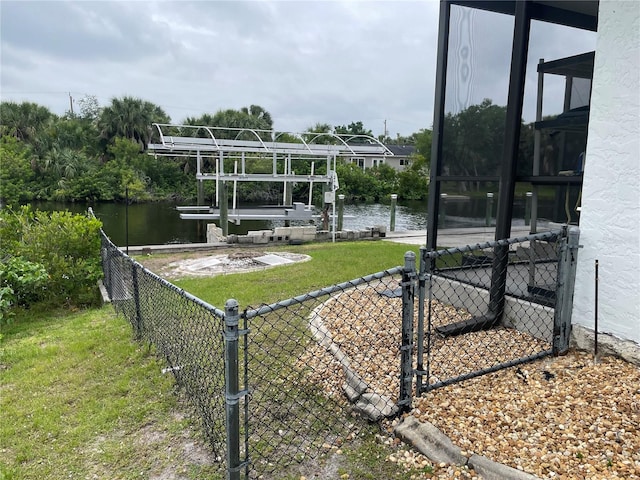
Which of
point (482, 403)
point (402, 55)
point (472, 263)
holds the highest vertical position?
point (402, 55)

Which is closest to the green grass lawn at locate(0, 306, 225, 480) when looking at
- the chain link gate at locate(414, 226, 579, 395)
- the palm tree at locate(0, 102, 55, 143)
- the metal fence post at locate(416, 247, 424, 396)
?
the metal fence post at locate(416, 247, 424, 396)

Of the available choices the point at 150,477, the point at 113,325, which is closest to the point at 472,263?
the point at 150,477

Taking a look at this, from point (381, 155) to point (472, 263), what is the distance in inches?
526

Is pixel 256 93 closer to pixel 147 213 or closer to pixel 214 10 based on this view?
pixel 147 213

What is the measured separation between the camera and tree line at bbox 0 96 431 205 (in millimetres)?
29453

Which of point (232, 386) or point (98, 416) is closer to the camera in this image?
point (232, 386)

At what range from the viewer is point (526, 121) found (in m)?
3.88

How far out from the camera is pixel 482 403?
105 inches

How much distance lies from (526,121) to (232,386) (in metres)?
3.37

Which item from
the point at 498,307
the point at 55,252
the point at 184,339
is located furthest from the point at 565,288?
the point at 55,252

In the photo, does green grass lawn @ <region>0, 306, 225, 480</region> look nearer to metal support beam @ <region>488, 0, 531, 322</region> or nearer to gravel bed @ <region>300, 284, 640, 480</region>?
gravel bed @ <region>300, 284, 640, 480</region>

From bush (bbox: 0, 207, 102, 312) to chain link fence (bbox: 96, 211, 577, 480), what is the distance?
2.27 m

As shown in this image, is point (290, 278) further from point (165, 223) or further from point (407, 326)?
point (165, 223)

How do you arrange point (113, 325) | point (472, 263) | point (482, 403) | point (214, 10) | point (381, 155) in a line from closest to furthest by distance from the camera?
1. point (482, 403)
2. point (472, 263)
3. point (113, 325)
4. point (214, 10)
5. point (381, 155)
